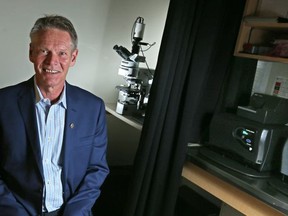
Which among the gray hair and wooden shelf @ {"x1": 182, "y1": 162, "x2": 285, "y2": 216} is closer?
the gray hair

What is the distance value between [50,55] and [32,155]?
46 centimetres

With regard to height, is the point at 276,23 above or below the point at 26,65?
above

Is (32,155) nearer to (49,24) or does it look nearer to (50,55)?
(50,55)

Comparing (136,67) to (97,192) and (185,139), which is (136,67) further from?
(97,192)

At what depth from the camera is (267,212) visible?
4.78 feet

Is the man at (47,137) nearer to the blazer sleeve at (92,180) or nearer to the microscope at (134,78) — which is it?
the blazer sleeve at (92,180)

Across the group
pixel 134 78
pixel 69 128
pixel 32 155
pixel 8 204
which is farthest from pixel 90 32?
pixel 8 204

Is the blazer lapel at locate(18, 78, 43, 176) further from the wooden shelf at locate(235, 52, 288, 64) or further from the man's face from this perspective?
the wooden shelf at locate(235, 52, 288, 64)

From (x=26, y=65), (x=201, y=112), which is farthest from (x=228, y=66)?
(x=26, y=65)

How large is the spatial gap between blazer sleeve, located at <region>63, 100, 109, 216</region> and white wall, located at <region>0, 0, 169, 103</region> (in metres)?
1.31

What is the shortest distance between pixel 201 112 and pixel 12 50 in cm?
163

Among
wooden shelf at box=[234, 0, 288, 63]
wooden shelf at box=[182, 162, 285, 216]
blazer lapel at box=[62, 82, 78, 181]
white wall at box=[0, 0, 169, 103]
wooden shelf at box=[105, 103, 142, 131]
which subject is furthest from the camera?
white wall at box=[0, 0, 169, 103]

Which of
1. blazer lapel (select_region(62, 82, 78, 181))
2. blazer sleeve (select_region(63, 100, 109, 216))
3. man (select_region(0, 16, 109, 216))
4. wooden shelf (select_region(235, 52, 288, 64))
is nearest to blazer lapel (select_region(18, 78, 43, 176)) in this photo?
man (select_region(0, 16, 109, 216))

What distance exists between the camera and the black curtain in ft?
5.40
